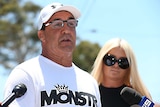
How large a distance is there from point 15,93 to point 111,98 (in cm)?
193

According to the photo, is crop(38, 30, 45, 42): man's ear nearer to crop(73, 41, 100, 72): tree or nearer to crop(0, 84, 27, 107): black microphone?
crop(0, 84, 27, 107): black microphone

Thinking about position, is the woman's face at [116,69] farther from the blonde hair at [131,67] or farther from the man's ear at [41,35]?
the man's ear at [41,35]

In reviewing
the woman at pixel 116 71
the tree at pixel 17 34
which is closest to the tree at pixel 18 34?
the tree at pixel 17 34

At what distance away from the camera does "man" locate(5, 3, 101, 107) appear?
3861mm

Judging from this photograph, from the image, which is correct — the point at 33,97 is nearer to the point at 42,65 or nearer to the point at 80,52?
the point at 42,65

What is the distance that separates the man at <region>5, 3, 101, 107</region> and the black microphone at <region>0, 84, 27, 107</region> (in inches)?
9.1

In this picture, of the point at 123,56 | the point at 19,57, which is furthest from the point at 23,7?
the point at 123,56

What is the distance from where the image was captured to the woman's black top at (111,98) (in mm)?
5105

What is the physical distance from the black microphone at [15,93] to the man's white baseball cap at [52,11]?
0.86 metres

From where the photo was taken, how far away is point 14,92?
11.1ft

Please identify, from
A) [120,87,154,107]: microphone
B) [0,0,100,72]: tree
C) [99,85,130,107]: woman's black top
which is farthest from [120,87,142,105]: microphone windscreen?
[0,0,100,72]: tree

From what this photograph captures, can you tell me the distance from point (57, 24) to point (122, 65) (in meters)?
1.15

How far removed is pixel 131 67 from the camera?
16.8 feet

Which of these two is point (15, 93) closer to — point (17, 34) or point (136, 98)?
point (136, 98)
